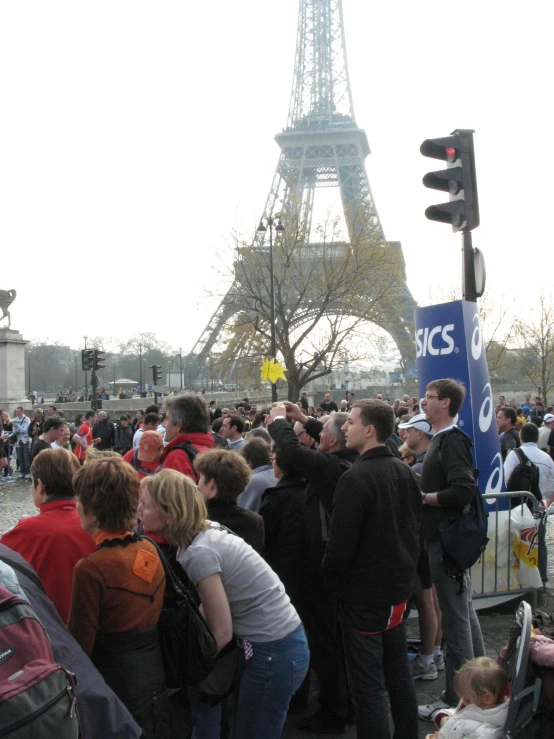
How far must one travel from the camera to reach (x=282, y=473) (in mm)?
4738

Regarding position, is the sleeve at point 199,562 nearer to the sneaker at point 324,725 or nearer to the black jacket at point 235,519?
the black jacket at point 235,519

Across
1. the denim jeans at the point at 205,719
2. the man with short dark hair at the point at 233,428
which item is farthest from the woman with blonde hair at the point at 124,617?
the man with short dark hair at the point at 233,428

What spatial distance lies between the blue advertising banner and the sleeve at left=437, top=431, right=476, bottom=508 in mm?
1688

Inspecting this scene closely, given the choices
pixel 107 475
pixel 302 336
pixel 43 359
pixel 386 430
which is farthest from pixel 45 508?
pixel 43 359

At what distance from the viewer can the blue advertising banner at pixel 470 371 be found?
613 centimetres

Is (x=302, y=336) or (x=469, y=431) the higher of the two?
(x=302, y=336)

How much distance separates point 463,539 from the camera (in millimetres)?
4297

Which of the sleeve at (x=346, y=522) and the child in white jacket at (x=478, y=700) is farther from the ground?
the sleeve at (x=346, y=522)


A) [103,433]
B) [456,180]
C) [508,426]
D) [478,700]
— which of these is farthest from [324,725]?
[103,433]

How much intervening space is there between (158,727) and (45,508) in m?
1.13

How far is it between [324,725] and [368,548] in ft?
5.01

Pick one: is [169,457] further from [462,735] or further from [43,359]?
[43,359]

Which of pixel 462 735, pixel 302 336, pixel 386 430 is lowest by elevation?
pixel 462 735

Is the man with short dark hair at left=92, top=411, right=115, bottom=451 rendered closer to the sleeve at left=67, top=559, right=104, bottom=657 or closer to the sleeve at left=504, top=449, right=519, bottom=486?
the sleeve at left=504, top=449, right=519, bottom=486
